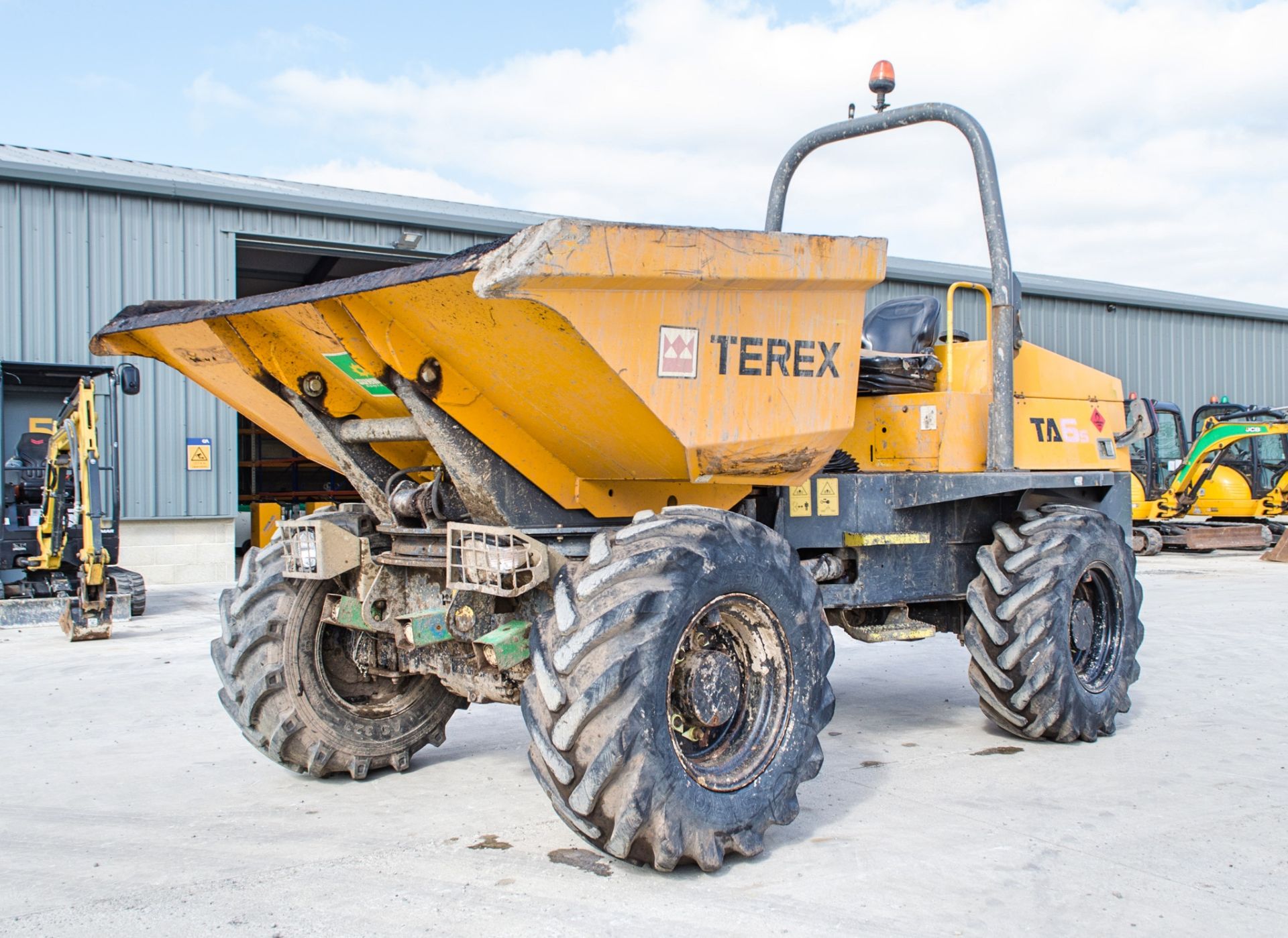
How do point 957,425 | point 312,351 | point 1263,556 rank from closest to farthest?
point 312,351 → point 957,425 → point 1263,556

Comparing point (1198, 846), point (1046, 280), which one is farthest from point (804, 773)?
point (1046, 280)

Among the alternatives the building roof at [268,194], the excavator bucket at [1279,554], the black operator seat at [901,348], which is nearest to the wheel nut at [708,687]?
the black operator seat at [901,348]

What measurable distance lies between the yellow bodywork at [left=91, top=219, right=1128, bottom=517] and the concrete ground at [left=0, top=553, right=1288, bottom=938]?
139 cm

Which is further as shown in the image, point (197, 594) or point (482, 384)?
point (197, 594)

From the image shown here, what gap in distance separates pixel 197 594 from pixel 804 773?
11056 mm

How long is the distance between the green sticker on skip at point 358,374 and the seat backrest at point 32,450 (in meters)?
9.48

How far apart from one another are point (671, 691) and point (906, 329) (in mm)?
3007

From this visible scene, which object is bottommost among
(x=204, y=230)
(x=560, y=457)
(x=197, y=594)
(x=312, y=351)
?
(x=197, y=594)

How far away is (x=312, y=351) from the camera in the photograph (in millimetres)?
4344

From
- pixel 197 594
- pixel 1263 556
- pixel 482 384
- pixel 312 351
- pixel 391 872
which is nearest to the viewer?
pixel 391 872

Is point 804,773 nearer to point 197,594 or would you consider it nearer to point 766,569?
point 766,569

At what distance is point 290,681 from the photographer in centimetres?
477

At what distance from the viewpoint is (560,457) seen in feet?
14.7

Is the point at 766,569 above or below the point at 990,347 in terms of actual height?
below
